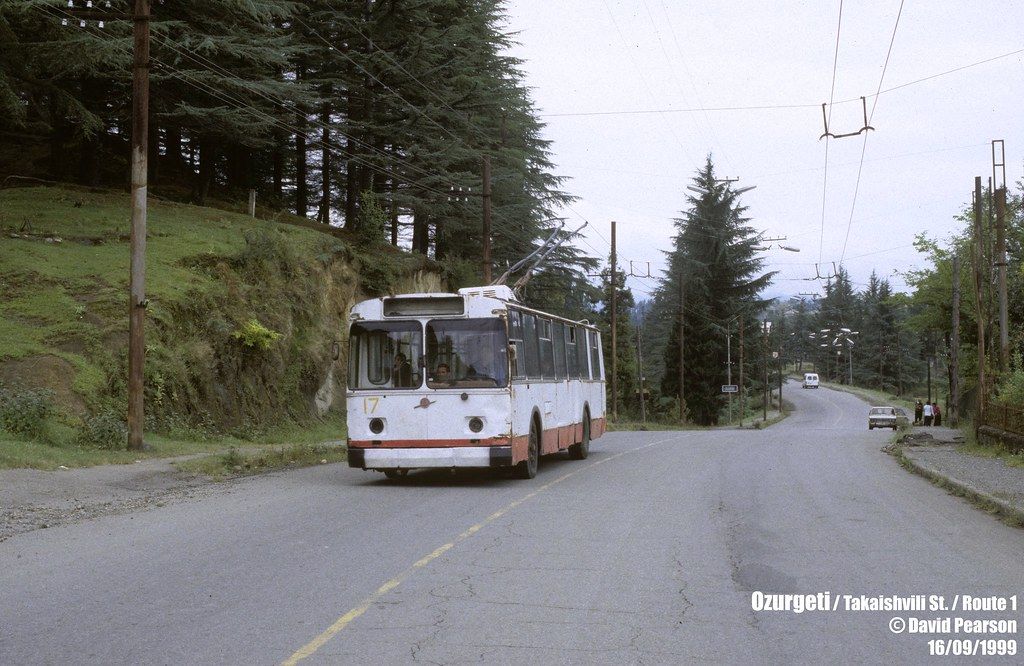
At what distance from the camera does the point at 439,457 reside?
15.6m

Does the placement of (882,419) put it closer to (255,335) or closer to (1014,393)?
(1014,393)

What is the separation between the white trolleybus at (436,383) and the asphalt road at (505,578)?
0.89m

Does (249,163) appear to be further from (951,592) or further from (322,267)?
(951,592)

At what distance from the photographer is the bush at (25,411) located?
16.7 metres

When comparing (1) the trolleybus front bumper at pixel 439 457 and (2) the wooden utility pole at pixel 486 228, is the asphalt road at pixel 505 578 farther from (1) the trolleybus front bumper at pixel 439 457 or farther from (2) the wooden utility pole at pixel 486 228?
(2) the wooden utility pole at pixel 486 228

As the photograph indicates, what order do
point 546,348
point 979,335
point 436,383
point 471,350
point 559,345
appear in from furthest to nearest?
point 979,335 < point 559,345 < point 546,348 < point 471,350 < point 436,383

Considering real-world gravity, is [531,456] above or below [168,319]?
below

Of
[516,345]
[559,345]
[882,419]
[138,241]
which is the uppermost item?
[138,241]

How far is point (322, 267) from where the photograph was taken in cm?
3108

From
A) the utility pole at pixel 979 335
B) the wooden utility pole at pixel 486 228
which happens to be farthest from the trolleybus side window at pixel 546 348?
the utility pole at pixel 979 335

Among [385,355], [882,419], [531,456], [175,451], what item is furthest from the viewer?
[882,419]

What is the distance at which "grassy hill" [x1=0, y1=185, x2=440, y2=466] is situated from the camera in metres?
18.6

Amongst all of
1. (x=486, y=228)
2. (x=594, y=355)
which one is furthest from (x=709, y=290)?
(x=594, y=355)

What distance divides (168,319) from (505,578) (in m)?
16.1
